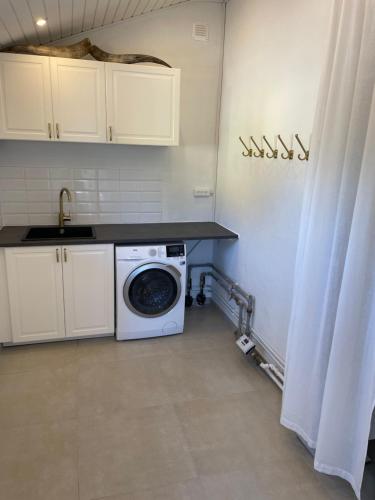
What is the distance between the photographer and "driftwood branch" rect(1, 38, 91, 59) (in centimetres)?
271

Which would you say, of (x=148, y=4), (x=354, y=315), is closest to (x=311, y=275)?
(x=354, y=315)

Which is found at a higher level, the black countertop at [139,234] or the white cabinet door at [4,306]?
the black countertop at [139,234]

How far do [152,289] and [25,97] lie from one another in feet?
5.63

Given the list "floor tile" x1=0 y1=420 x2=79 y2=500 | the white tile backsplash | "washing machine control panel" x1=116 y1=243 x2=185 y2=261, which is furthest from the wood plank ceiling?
"floor tile" x1=0 y1=420 x2=79 y2=500

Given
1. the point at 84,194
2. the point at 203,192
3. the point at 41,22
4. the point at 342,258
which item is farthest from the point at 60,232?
the point at 342,258

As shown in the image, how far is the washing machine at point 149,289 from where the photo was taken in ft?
9.60

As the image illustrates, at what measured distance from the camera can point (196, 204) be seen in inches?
144

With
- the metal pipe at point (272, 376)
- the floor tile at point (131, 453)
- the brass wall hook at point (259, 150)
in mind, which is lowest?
the floor tile at point (131, 453)

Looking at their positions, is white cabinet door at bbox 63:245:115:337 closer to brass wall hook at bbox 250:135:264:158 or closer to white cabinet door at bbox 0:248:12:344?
white cabinet door at bbox 0:248:12:344

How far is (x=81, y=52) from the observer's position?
111 inches

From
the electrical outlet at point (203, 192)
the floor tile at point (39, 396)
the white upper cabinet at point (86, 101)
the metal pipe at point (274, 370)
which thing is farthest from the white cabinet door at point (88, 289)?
the metal pipe at point (274, 370)

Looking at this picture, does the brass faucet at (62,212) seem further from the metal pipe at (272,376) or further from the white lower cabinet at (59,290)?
the metal pipe at (272,376)

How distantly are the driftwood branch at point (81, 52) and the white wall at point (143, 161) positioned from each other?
0.21 meters

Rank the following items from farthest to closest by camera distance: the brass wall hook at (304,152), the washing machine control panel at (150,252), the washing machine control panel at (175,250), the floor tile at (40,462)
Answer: the washing machine control panel at (175,250) < the washing machine control panel at (150,252) < the brass wall hook at (304,152) < the floor tile at (40,462)
